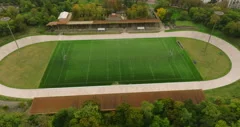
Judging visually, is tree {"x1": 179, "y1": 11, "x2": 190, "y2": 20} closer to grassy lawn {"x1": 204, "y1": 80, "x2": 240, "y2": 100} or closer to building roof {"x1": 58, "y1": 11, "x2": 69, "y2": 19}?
grassy lawn {"x1": 204, "y1": 80, "x2": 240, "y2": 100}

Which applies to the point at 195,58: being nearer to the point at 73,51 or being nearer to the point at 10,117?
the point at 73,51

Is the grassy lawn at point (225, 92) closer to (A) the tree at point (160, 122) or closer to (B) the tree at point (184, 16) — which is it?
(A) the tree at point (160, 122)

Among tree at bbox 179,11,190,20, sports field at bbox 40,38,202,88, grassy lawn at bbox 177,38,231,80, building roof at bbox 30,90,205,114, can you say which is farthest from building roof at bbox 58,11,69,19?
tree at bbox 179,11,190,20

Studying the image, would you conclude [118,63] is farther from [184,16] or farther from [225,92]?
[184,16]

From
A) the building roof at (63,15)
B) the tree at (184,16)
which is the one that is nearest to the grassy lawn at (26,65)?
the building roof at (63,15)

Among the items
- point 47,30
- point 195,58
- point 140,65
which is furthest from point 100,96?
point 47,30

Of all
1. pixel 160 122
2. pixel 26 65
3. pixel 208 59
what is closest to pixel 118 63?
pixel 160 122
